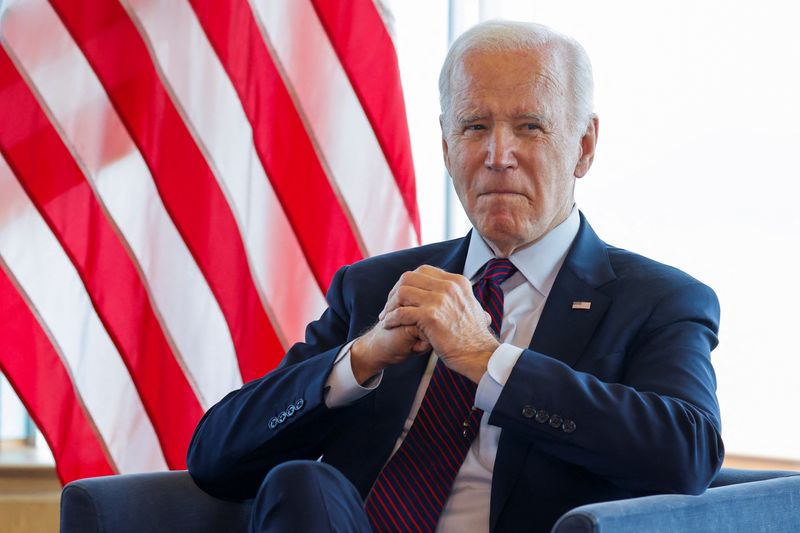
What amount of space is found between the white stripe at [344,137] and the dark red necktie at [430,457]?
0.76m

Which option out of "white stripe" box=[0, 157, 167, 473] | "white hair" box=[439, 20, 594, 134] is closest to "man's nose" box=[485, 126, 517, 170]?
"white hair" box=[439, 20, 594, 134]

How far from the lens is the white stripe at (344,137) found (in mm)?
2541

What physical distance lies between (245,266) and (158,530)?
0.96 metres

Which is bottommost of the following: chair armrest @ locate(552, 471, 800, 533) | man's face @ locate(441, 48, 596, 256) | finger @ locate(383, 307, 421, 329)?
chair armrest @ locate(552, 471, 800, 533)

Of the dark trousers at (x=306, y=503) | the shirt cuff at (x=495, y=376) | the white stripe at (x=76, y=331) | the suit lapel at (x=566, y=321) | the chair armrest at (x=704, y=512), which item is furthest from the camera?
the white stripe at (x=76, y=331)

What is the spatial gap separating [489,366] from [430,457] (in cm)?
28

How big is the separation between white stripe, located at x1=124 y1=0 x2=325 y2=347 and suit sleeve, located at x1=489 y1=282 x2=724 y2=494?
3.60 ft

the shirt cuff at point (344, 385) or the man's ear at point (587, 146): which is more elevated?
the man's ear at point (587, 146)

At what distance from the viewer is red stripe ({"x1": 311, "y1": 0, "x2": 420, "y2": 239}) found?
100 inches

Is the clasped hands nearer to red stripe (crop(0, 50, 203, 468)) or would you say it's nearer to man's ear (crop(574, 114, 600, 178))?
man's ear (crop(574, 114, 600, 178))

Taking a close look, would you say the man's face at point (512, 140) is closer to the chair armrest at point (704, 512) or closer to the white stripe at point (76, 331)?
the chair armrest at point (704, 512)

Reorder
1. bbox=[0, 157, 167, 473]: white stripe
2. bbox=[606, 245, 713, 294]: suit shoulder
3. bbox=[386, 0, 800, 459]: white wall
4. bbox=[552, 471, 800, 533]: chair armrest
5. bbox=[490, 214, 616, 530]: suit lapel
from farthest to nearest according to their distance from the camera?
bbox=[0, 157, 167, 473]: white stripe < bbox=[386, 0, 800, 459]: white wall < bbox=[606, 245, 713, 294]: suit shoulder < bbox=[490, 214, 616, 530]: suit lapel < bbox=[552, 471, 800, 533]: chair armrest

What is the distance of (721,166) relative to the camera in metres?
2.47

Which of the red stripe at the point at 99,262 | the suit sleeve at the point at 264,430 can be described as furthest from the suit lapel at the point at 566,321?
the red stripe at the point at 99,262
